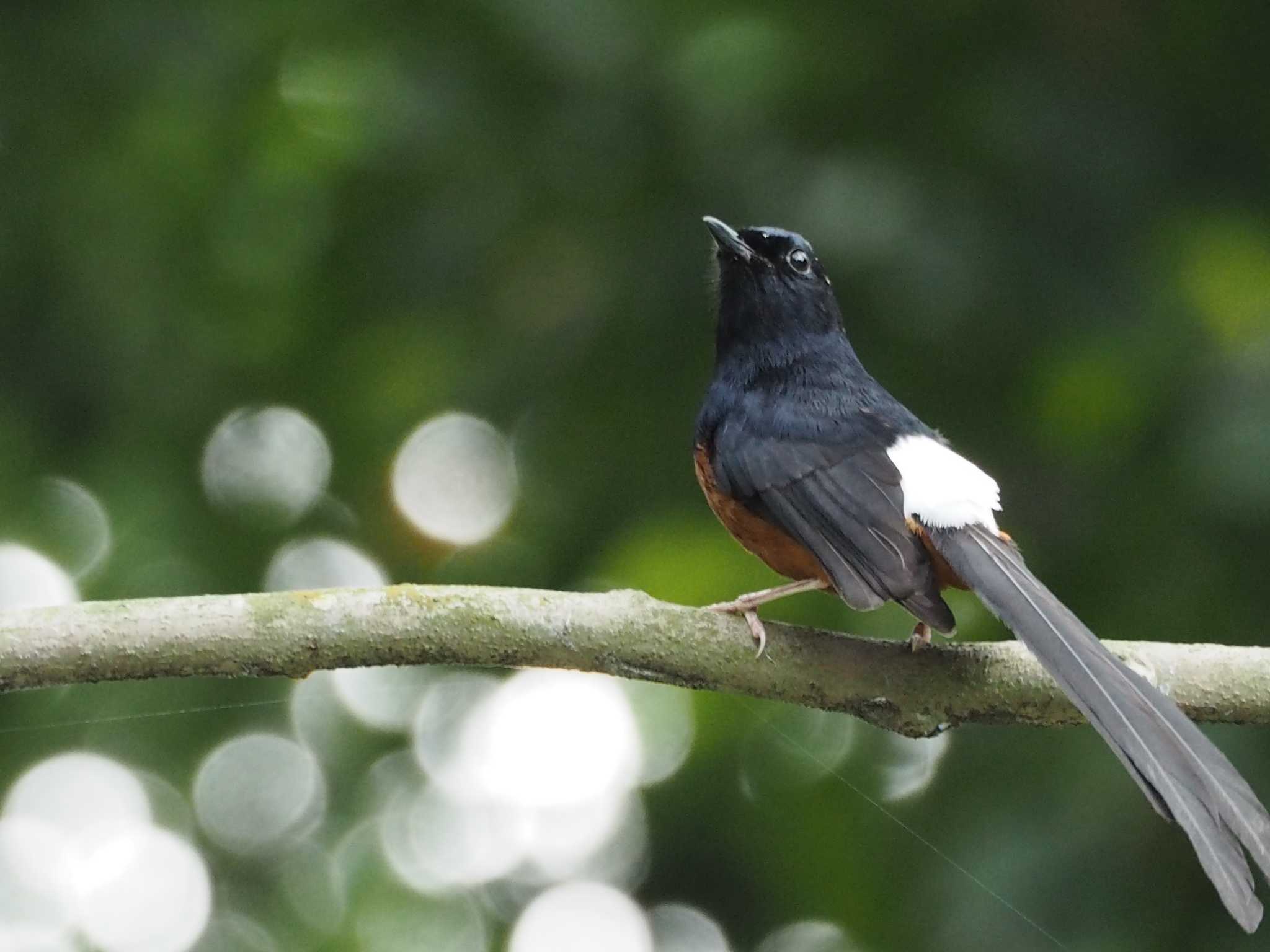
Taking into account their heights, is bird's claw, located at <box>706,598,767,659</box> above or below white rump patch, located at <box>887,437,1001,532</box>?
below

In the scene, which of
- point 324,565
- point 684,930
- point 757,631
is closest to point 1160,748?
point 757,631

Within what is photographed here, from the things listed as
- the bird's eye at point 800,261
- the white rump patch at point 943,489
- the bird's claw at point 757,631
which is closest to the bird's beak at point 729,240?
the bird's eye at point 800,261

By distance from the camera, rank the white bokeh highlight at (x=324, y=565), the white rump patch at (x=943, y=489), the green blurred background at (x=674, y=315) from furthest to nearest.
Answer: the white bokeh highlight at (x=324, y=565), the green blurred background at (x=674, y=315), the white rump patch at (x=943, y=489)

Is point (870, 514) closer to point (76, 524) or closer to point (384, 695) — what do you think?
point (384, 695)

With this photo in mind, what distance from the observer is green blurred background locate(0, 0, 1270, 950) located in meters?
3.93

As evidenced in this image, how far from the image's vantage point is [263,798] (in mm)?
5145

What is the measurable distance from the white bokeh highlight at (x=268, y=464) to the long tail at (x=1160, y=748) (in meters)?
2.58

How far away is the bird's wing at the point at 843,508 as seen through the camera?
3061mm

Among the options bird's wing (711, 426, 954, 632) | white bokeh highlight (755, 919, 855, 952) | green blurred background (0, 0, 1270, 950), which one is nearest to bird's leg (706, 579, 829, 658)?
bird's wing (711, 426, 954, 632)

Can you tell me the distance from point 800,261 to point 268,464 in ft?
6.17

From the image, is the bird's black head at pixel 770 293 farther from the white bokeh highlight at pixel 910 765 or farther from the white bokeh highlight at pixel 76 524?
the white bokeh highlight at pixel 76 524

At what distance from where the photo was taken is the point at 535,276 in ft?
15.4

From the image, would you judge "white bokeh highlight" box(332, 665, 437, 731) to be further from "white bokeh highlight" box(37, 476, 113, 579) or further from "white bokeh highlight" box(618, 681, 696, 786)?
"white bokeh highlight" box(37, 476, 113, 579)

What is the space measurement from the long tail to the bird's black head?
1261 mm
